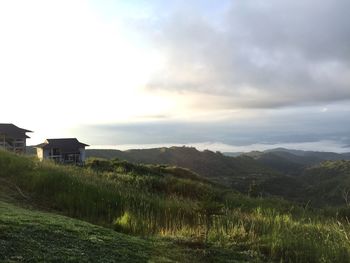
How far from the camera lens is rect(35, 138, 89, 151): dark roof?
52806mm

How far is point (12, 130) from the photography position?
49188 mm

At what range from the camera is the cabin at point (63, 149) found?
52.8 m

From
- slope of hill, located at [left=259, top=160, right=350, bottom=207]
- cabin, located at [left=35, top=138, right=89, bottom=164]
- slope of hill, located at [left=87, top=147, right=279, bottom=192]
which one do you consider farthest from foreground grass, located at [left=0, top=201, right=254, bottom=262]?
slope of hill, located at [left=87, top=147, right=279, bottom=192]

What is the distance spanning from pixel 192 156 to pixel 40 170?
167923 mm

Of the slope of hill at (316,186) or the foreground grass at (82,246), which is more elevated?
the foreground grass at (82,246)

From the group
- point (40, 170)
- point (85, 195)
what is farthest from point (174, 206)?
point (40, 170)

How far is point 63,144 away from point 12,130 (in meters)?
6.39

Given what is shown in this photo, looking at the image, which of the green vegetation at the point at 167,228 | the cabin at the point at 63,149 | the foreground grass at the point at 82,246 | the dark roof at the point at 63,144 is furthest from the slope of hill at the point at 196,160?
the foreground grass at the point at 82,246

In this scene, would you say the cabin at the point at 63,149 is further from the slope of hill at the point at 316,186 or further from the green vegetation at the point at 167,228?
the slope of hill at the point at 316,186

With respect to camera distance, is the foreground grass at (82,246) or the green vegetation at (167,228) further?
the green vegetation at (167,228)

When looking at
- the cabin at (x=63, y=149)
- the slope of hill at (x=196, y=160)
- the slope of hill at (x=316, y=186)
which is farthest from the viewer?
the slope of hill at (x=196, y=160)

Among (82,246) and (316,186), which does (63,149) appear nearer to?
(82,246)

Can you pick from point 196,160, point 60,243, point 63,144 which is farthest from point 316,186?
point 60,243

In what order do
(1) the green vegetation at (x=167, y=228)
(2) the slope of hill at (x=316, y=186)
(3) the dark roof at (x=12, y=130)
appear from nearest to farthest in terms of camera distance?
(1) the green vegetation at (x=167, y=228), (3) the dark roof at (x=12, y=130), (2) the slope of hill at (x=316, y=186)
